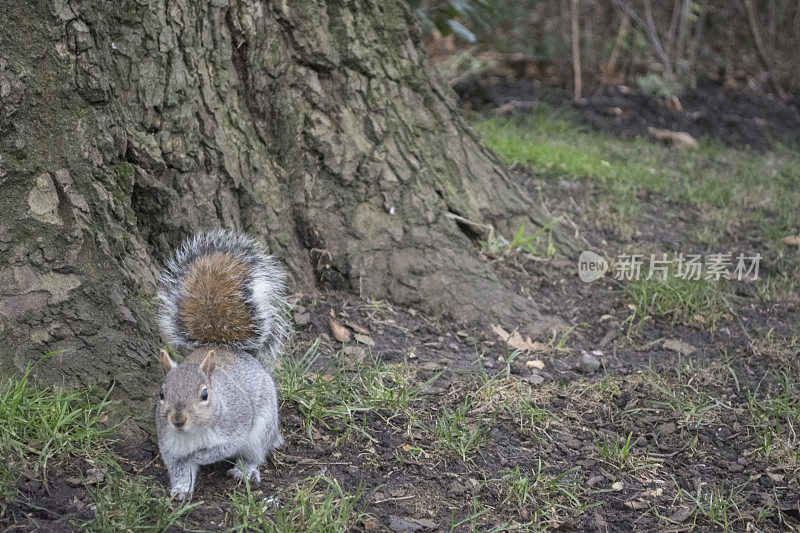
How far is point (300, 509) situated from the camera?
221 cm

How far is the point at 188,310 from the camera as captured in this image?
2639 mm

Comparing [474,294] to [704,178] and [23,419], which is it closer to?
[23,419]

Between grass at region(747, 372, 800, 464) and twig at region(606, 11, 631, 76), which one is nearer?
grass at region(747, 372, 800, 464)

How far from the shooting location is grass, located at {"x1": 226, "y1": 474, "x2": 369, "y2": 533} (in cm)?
216

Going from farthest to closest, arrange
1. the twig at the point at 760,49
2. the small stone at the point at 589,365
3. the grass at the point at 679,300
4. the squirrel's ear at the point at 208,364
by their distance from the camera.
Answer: the twig at the point at 760,49 < the grass at the point at 679,300 < the small stone at the point at 589,365 < the squirrel's ear at the point at 208,364

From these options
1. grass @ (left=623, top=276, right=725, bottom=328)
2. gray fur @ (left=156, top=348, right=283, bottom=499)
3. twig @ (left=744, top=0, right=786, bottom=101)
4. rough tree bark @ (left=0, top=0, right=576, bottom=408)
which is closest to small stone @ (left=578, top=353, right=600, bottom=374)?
rough tree bark @ (left=0, top=0, right=576, bottom=408)

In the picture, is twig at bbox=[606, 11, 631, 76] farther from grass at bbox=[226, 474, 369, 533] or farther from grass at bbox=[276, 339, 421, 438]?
grass at bbox=[226, 474, 369, 533]

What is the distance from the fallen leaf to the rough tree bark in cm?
24

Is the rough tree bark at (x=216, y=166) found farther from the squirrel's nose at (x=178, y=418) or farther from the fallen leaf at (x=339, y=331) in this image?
the squirrel's nose at (x=178, y=418)

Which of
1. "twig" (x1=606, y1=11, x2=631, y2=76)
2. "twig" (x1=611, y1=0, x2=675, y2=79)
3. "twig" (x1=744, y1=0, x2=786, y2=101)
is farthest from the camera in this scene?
"twig" (x1=744, y1=0, x2=786, y2=101)

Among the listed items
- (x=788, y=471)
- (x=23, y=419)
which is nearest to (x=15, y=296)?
(x=23, y=419)

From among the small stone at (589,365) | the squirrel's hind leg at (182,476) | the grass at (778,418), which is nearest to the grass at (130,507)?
the squirrel's hind leg at (182,476)

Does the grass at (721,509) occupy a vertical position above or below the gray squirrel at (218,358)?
below

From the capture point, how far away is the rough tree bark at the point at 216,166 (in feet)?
8.23
